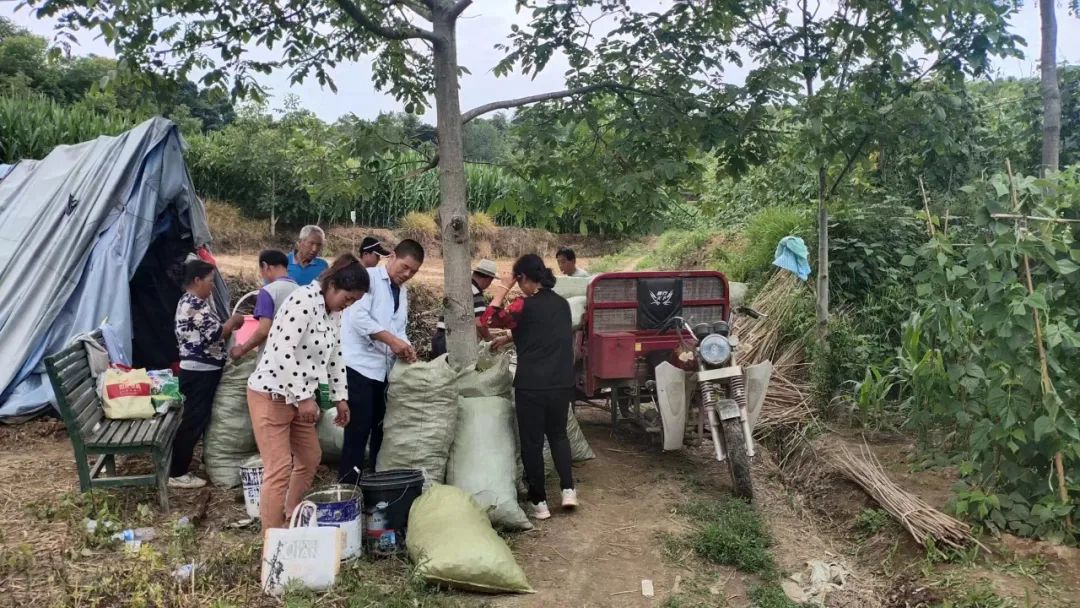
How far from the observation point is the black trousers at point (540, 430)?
467 centimetres

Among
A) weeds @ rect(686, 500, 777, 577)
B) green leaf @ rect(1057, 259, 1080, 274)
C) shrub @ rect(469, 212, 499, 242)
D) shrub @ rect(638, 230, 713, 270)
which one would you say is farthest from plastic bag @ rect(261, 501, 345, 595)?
shrub @ rect(469, 212, 499, 242)

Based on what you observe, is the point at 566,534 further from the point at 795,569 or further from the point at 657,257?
the point at 657,257

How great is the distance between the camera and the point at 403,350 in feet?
15.0

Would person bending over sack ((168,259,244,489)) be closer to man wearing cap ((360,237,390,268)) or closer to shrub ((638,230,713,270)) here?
man wearing cap ((360,237,390,268))

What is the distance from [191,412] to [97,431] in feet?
1.66

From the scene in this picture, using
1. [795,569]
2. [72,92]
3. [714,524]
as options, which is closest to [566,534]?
[714,524]

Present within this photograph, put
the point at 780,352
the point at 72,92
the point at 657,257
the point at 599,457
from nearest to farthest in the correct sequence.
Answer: the point at 599,457
the point at 780,352
the point at 657,257
the point at 72,92

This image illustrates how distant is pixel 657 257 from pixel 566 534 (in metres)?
9.31

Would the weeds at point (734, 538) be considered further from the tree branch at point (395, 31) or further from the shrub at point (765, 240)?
the shrub at point (765, 240)

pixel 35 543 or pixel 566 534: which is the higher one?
pixel 35 543

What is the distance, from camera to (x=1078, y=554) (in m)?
3.90

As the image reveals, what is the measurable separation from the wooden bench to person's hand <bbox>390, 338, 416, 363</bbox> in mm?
1374

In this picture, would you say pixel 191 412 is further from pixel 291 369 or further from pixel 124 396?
pixel 291 369

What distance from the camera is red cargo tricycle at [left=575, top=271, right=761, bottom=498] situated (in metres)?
4.96
